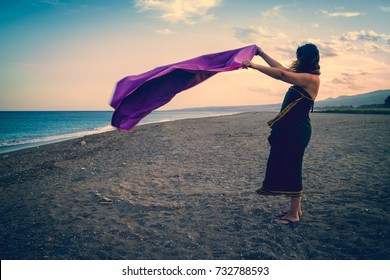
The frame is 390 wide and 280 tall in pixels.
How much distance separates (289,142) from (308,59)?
108 centimetres

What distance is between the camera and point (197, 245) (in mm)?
3635

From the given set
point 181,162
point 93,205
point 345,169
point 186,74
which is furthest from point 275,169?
point 181,162

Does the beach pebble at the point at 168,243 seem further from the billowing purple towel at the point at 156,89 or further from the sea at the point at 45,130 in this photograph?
the sea at the point at 45,130

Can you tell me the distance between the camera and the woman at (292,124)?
136 inches

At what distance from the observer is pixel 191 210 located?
4777mm

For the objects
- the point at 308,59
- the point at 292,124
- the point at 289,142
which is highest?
the point at 308,59

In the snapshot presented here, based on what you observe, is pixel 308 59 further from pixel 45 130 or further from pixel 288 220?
pixel 45 130

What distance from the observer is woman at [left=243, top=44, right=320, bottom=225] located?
136 inches

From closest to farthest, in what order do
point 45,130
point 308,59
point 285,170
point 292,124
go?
point 308,59 < point 292,124 < point 285,170 < point 45,130

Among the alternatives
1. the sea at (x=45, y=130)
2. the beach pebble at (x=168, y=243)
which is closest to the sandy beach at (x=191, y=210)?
the beach pebble at (x=168, y=243)

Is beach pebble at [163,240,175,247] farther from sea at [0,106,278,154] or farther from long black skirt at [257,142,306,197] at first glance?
sea at [0,106,278,154]

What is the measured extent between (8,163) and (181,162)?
6.71m

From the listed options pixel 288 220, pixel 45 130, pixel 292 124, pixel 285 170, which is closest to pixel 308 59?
pixel 292 124

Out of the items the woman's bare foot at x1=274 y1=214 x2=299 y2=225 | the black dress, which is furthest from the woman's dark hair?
the woman's bare foot at x1=274 y1=214 x2=299 y2=225
